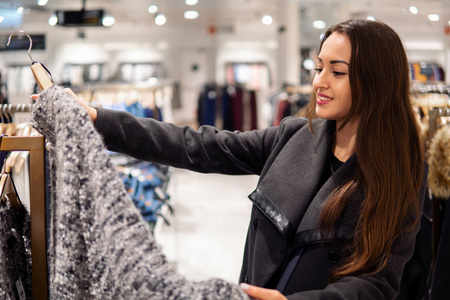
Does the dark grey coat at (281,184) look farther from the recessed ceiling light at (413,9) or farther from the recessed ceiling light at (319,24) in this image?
the recessed ceiling light at (319,24)

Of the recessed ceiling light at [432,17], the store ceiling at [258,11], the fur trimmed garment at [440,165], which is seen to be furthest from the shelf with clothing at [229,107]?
the fur trimmed garment at [440,165]

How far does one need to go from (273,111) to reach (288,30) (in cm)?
275

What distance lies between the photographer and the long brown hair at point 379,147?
104 cm

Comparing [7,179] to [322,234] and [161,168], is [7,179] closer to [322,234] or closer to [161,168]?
[322,234]

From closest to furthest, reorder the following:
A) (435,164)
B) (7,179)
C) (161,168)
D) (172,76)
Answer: (7,179), (435,164), (161,168), (172,76)

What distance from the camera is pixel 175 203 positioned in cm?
581

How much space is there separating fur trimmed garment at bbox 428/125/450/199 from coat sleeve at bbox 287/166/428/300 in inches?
25.8

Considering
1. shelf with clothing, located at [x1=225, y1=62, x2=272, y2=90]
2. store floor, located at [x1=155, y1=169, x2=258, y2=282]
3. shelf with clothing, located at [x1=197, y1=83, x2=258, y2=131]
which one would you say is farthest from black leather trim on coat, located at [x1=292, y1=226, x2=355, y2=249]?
shelf with clothing, located at [x1=225, y1=62, x2=272, y2=90]

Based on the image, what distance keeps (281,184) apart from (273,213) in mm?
81

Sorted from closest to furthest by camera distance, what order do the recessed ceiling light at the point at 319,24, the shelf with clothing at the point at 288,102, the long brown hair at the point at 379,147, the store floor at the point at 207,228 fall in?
the long brown hair at the point at 379,147, the store floor at the point at 207,228, the shelf with clothing at the point at 288,102, the recessed ceiling light at the point at 319,24

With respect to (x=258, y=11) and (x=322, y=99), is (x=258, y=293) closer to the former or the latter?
(x=322, y=99)

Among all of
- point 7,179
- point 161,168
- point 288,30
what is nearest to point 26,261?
point 7,179

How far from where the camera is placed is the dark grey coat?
3.46ft

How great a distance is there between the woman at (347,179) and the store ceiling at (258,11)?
2.60m
